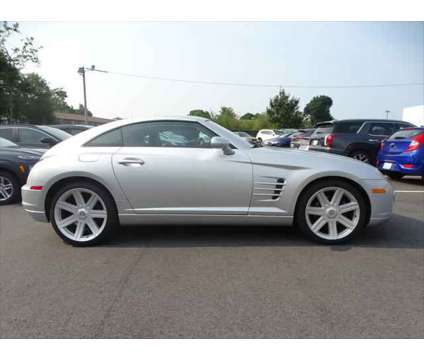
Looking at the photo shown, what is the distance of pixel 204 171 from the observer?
127 inches

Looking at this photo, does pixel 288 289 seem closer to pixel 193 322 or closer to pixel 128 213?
pixel 193 322

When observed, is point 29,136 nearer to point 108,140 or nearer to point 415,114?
point 108,140

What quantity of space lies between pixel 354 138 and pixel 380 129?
1008 mm

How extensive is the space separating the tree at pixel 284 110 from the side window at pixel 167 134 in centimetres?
4008

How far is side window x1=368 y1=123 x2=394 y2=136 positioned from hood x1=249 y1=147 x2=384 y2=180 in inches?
234

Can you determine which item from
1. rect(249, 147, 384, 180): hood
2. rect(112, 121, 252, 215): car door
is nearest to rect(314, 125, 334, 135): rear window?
rect(249, 147, 384, 180): hood

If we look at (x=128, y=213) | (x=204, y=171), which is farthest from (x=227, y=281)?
(x=128, y=213)

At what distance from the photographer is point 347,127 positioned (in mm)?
8414

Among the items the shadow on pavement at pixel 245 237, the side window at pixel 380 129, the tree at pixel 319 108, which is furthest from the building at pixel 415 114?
the tree at pixel 319 108

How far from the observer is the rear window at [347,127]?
8352 mm

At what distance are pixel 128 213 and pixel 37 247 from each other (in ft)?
3.58

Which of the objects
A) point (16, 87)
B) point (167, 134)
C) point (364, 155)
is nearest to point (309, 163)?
point (167, 134)

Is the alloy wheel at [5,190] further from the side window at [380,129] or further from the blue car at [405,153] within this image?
the side window at [380,129]

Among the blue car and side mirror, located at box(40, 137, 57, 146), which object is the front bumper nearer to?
side mirror, located at box(40, 137, 57, 146)
